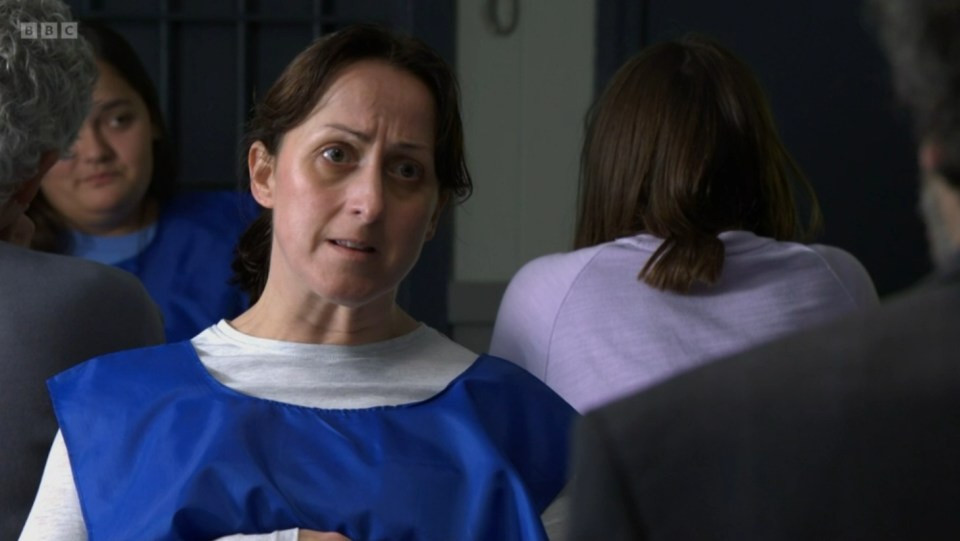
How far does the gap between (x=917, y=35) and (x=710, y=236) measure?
1506 millimetres

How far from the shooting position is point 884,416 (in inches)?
25.7

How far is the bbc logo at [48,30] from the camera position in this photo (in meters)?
1.92

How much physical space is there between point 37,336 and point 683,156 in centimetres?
93

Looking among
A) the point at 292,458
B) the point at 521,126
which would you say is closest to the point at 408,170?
the point at 292,458

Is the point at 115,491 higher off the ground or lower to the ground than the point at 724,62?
lower

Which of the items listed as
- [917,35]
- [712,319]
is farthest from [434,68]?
[917,35]

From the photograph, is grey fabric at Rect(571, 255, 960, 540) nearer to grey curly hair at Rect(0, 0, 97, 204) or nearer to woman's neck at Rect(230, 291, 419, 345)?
woman's neck at Rect(230, 291, 419, 345)

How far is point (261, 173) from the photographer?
1.89m

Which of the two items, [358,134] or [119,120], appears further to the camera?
[119,120]

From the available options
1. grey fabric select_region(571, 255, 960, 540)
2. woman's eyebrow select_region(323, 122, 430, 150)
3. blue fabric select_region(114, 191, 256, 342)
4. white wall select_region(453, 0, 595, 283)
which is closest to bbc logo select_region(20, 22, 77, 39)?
woman's eyebrow select_region(323, 122, 430, 150)

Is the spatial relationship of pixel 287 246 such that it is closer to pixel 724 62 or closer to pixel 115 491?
pixel 115 491

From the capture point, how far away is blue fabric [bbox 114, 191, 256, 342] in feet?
9.27

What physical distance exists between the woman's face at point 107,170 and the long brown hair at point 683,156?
1.06 meters

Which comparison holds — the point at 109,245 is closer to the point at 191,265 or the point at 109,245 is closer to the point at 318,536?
the point at 191,265
